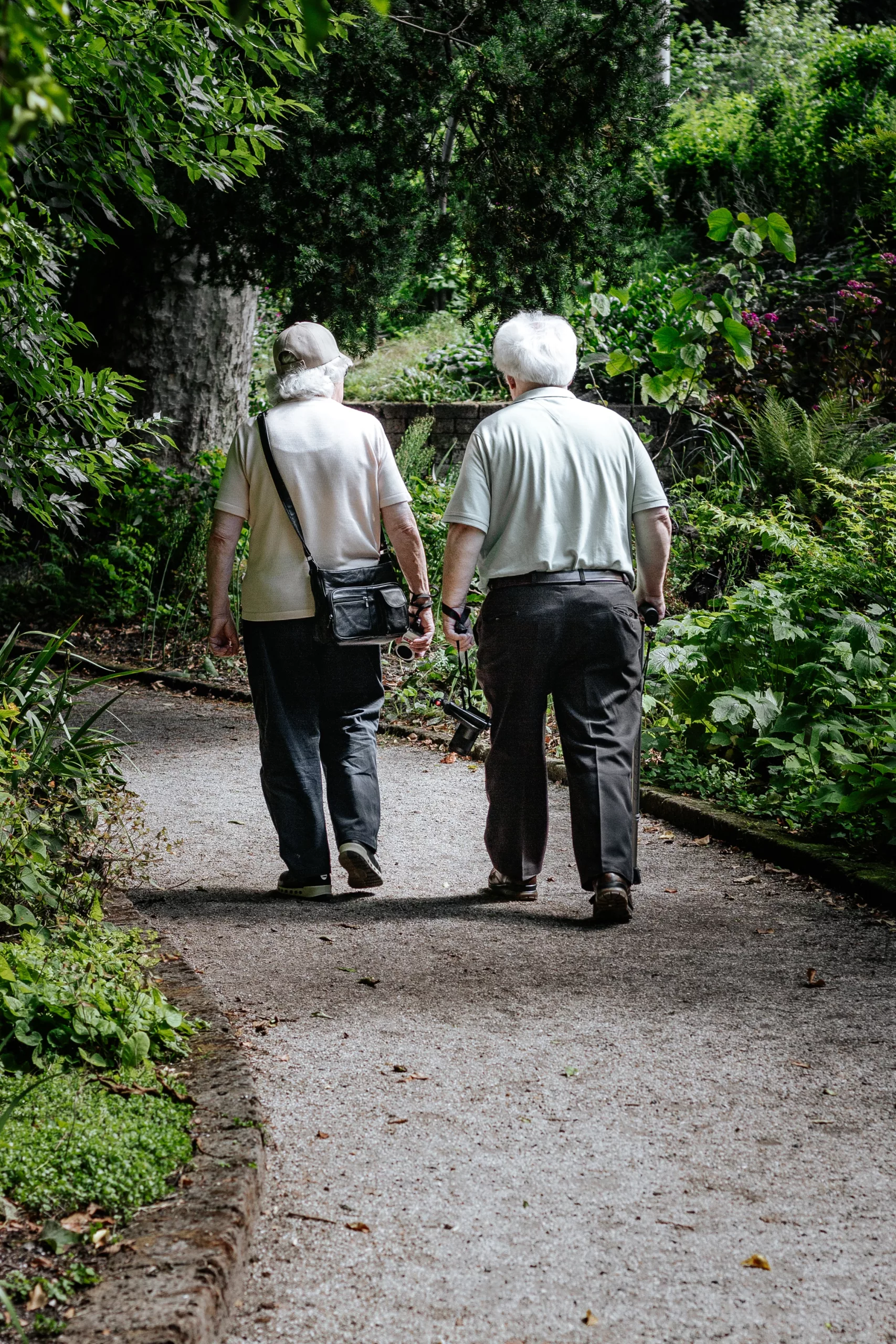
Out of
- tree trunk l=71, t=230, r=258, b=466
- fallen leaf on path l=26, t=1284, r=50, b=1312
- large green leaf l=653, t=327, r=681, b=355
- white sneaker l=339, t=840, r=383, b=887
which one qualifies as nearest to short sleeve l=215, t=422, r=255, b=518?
white sneaker l=339, t=840, r=383, b=887

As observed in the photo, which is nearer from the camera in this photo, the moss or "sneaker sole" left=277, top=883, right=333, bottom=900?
the moss

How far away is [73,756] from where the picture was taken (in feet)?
14.6

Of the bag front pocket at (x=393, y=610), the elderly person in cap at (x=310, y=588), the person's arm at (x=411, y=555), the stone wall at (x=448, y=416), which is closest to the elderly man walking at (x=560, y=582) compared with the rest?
the bag front pocket at (x=393, y=610)

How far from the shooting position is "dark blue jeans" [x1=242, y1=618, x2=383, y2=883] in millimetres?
4688

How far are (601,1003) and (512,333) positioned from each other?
7.32 ft

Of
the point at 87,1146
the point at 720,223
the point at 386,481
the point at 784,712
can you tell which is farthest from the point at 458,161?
the point at 87,1146

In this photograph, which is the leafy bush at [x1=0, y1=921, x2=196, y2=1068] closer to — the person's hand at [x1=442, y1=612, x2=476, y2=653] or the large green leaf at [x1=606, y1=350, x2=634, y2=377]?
the person's hand at [x1=442, y1=612, x2=476, y2=653]

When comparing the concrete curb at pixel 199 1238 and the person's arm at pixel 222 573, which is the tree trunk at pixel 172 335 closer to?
the person's arm at pixel 222 573

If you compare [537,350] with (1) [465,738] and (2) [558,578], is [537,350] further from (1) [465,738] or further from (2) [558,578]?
(1) [465,738]

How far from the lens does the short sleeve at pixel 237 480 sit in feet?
15.3

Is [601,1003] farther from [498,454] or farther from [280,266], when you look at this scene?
[280,266]

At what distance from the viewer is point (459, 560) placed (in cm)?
443

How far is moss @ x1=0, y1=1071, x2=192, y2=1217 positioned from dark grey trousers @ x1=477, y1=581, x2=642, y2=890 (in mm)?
1935

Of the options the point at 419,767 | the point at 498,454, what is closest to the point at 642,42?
the point at 419,767
